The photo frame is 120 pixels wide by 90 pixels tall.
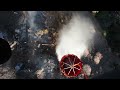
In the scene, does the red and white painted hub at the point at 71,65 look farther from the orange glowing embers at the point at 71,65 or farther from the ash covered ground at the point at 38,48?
the ash covered ground at the point at 38,48

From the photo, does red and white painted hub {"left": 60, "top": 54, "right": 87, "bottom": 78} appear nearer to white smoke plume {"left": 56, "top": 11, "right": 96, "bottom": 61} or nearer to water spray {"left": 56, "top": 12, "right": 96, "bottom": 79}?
water spray {"left": 56, "top": 12, "right": 96, "bottom": 79}

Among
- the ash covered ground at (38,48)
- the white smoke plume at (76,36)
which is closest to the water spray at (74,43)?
the white smoke plume at (76,36)

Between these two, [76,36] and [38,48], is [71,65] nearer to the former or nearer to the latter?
[76,36]

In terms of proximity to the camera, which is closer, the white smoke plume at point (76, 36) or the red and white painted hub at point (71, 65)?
the red and white painted hub at point (71, 65)
